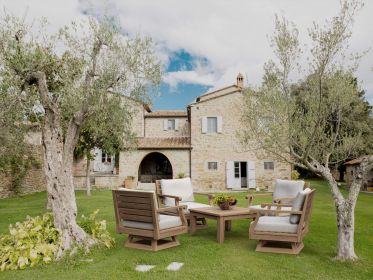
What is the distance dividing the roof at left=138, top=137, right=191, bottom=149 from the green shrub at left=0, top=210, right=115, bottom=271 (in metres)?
15.3

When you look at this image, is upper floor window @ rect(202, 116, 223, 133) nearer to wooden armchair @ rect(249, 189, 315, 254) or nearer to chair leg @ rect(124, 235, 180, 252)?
chair leg @ rect(124, 235, 180, 252)

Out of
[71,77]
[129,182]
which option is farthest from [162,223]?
[129,182]

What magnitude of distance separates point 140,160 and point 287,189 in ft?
49.4

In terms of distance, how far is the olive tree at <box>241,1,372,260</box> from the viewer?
17.0ft

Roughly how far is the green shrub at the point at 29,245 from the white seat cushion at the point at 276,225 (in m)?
3.46

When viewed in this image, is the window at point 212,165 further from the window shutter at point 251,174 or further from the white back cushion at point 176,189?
the white back cushion at point 176,189

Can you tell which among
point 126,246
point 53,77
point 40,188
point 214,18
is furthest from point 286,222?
point 40,188

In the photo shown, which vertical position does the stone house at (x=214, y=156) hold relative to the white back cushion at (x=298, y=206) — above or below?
above

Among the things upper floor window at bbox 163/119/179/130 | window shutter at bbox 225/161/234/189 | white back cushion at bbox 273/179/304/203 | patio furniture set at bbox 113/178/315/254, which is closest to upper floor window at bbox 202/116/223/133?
window shutter at bbox 225/161/234/189

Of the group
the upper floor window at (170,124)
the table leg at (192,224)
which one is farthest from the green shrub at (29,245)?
the upper floor window at (170,124)

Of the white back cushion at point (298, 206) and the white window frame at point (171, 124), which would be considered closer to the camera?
the white back cushion at point (298, 206)

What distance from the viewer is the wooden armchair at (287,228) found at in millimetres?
5453

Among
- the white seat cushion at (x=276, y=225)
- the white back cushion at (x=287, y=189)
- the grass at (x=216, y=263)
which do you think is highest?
the white back cushion at (x=287, y=189)

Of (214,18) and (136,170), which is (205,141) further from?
(214,18)
